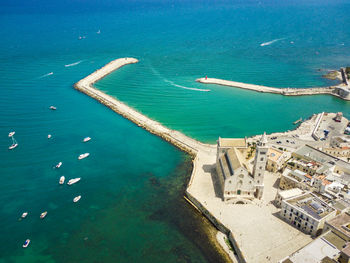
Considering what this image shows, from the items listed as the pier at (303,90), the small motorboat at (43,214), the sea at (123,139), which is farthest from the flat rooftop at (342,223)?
Answer: the pier at (303,90)

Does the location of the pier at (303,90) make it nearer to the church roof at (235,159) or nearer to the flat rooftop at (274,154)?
the flat rooftop at (274,154)

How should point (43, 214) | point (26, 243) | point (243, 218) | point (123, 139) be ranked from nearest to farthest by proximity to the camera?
point (26, 243) < point (243, 218) < point (43, 214) < point (123, 139)

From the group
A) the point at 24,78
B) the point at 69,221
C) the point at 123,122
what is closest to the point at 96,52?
the point at 24,78

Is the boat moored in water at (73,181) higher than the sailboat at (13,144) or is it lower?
lower

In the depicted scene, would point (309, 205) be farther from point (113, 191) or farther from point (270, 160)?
point (113, 191)

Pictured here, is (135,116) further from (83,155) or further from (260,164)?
(260,164)

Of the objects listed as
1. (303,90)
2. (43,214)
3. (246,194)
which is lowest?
(43,214)

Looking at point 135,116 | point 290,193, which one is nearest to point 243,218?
point 290,193
